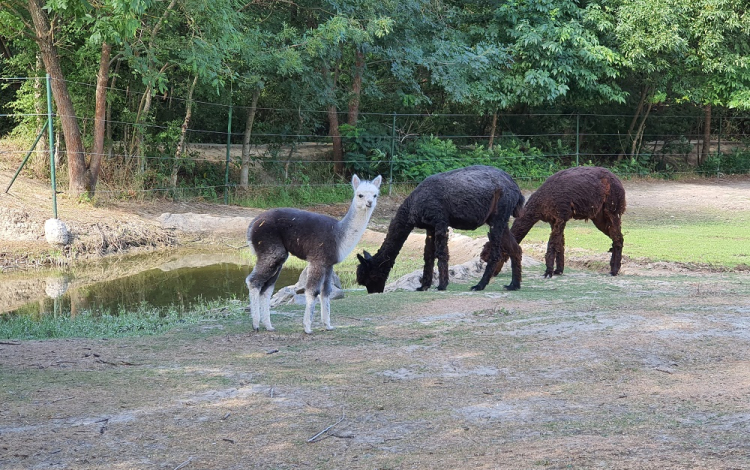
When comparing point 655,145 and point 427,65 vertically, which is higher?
point 427,65

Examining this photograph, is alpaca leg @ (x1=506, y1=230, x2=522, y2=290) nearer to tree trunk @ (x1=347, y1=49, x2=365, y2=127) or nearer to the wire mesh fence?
the wire mesh fence

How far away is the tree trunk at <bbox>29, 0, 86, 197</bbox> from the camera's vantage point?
53.4 ft

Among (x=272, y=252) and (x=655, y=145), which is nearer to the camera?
(x=272, y=252)

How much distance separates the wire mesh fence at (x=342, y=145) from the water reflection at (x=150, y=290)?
4836 mm

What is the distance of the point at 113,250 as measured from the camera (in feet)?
48.0

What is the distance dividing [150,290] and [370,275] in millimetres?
3564

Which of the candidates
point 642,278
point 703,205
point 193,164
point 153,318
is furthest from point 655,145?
point 153,318

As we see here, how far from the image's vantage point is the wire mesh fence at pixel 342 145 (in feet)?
61.0

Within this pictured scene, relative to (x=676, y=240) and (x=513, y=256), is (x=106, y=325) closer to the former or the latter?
(x=513, y=256)

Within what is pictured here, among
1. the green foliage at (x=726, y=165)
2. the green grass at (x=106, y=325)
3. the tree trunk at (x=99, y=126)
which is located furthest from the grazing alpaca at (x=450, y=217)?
the green foliage at (x=726, y=165)

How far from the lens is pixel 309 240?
752 cm

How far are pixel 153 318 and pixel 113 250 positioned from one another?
251 inches

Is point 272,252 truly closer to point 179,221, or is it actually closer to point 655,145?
point 179,221

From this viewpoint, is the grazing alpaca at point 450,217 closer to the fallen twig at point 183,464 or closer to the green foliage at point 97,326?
the green foliage at point 97,326
